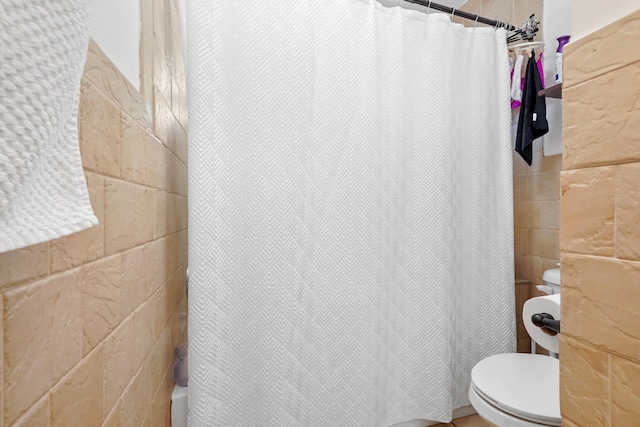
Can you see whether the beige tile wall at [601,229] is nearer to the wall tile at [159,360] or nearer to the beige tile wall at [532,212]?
the wall tile at [159,360]

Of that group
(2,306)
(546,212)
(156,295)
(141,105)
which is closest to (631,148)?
(2,306)

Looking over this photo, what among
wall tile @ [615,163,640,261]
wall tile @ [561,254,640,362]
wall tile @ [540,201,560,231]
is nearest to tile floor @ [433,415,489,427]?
wall tile @ [540,201,560,231]

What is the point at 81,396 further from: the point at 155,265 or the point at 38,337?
the point at 155,265

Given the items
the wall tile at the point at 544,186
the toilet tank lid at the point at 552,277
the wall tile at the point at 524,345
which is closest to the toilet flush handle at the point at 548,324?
the toilet tank lid at the point at 552,277

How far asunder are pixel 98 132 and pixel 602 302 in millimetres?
738

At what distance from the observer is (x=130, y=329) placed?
652 millimetres

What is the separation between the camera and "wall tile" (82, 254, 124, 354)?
0.46m

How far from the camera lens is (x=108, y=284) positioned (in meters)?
0.54

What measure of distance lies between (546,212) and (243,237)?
154cm

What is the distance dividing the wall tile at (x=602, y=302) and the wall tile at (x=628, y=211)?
2 cm

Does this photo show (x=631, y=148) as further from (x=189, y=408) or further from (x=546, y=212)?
(x=546, y=212)

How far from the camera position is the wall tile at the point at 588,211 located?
1.29 feet

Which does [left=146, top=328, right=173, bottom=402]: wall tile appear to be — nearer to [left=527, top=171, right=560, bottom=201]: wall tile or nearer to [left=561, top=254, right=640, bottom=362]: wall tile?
[left=561, top=254, right=640, bottom=362]: wall tile

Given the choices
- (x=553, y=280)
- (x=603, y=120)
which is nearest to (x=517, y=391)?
(x=553, y=280)
